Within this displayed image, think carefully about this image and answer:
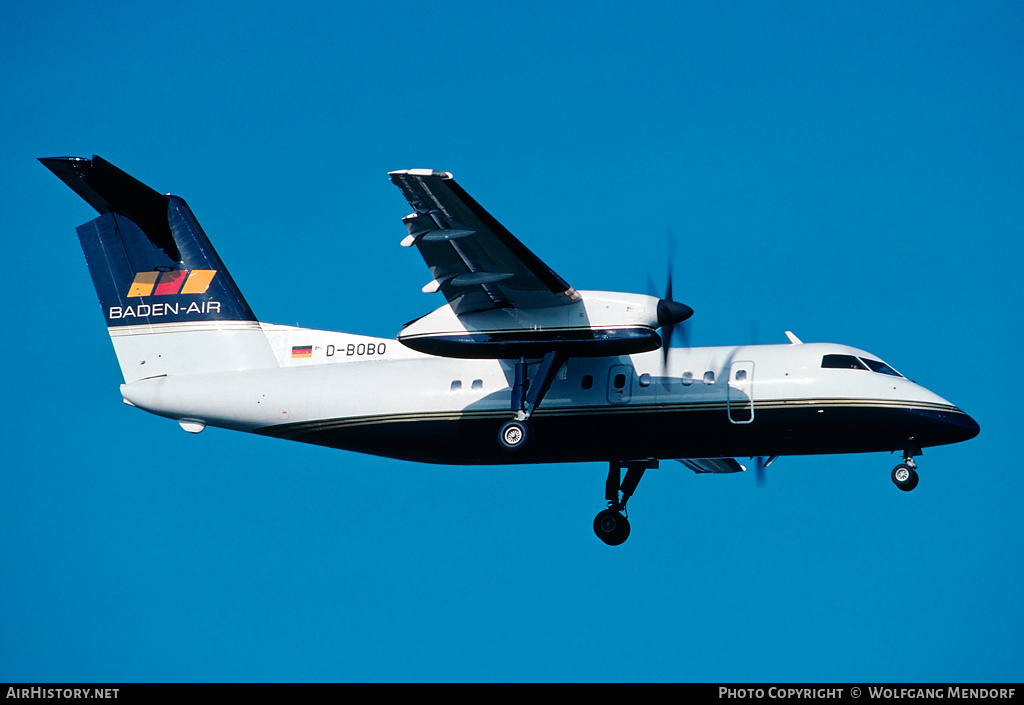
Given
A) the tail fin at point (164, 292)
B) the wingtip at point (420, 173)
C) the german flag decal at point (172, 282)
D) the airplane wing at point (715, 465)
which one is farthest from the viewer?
the airplane wing at point (715, 465)

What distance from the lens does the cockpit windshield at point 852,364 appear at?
19203 mm

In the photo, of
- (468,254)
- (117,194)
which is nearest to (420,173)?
(468,254)

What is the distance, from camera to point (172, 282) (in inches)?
877

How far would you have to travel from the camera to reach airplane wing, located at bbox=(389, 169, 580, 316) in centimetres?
1688

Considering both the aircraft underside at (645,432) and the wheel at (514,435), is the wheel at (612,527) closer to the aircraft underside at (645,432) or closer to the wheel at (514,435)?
the aircraft underside at (645,432)

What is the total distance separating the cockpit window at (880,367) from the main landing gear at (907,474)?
125 cm

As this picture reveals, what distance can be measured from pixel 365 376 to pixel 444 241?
375cm

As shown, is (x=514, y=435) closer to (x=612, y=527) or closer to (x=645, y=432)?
(x=645, y=432)

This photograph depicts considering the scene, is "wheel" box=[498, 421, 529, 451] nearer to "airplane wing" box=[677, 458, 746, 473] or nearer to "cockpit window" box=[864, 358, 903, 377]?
"airplane wing" box=[677, 458, 746, 473]

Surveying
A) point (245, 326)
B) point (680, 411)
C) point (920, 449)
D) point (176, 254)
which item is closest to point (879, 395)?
point (920, 449)

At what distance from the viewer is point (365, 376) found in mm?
20531

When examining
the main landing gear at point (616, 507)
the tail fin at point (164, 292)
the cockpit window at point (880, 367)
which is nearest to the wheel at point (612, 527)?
the main landing gear at point (616, 507)

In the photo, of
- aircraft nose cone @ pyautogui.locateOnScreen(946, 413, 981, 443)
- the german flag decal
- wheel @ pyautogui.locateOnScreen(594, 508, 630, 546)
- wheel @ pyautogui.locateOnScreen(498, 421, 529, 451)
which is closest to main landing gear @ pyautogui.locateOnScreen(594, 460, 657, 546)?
wheel @ pyautogui.locateOnScreen(594, 508, 630, 546)
